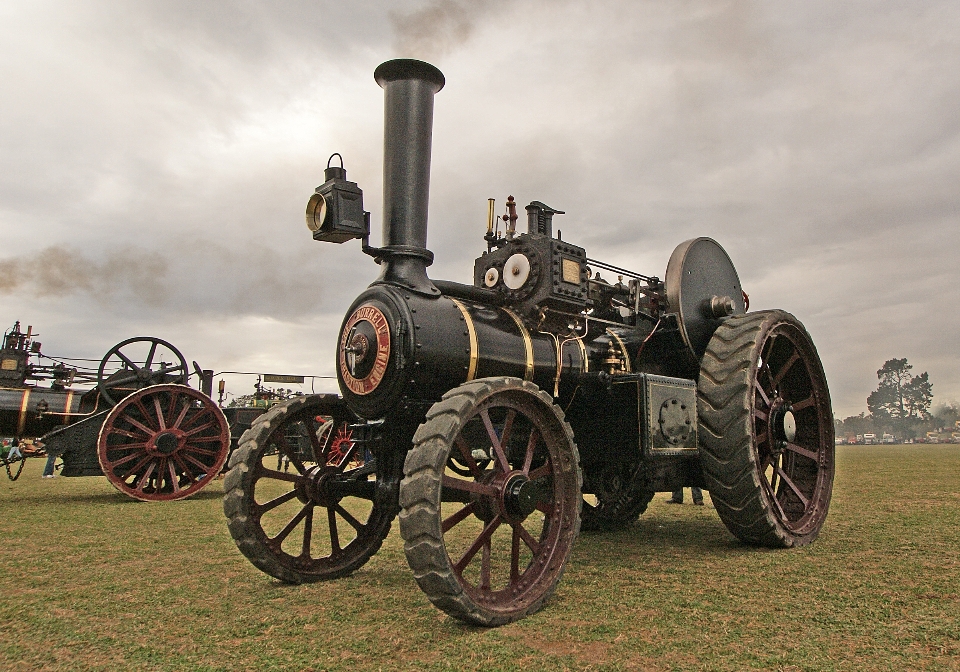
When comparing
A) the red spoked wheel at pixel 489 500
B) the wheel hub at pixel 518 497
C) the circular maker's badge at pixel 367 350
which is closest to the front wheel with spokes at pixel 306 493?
the circular maker's badge at pixel 367 350

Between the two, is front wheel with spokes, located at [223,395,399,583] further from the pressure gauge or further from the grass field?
the pressure gauge

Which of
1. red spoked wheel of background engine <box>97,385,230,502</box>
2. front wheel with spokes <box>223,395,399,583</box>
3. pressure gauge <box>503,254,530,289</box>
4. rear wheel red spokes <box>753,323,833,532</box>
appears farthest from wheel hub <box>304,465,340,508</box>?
red spoked wheel of background engine <box>97,385,230,502</box>

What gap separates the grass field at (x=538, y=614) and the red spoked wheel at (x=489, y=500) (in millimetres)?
152

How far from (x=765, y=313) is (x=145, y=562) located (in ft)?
15.5

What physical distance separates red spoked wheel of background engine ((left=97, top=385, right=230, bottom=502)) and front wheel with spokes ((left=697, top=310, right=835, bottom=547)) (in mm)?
6773

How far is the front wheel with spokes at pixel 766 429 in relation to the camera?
468 cm

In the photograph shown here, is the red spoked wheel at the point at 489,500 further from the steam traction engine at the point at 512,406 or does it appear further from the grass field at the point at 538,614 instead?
the grass field at the point at 538,614

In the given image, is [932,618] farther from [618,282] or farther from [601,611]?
[618,282]

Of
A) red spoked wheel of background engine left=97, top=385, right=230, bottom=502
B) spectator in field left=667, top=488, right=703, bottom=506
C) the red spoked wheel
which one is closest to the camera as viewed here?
the red spoked wheel

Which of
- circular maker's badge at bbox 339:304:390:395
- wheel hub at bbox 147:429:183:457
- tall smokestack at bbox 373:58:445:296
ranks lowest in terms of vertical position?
wheel hub at bbox 147:429:183:457

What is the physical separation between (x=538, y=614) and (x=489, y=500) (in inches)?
22.3

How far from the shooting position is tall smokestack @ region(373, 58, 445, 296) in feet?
13.5

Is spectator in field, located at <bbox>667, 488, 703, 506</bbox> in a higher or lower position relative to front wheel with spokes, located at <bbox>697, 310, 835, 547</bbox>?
lower

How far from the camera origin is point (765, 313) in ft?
17.4
